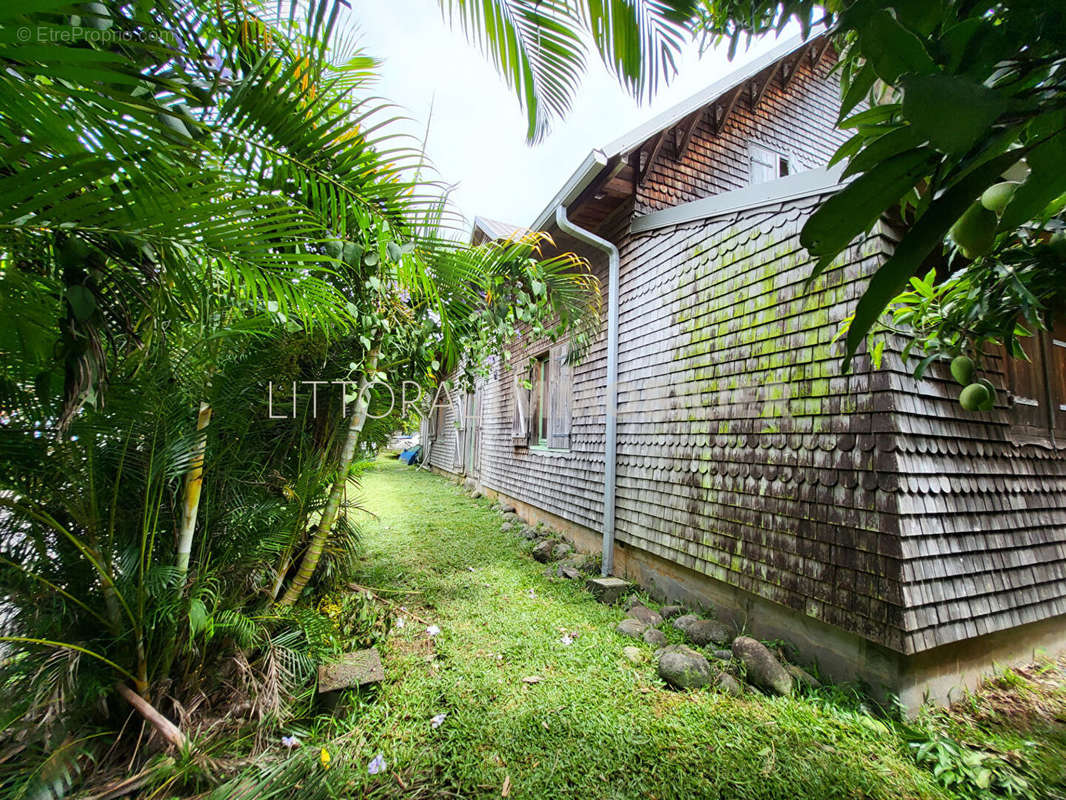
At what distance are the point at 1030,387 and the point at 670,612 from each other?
9.17ft

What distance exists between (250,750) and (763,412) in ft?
10.2

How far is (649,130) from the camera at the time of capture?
3906 millimetres

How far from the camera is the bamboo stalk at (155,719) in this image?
1544mm

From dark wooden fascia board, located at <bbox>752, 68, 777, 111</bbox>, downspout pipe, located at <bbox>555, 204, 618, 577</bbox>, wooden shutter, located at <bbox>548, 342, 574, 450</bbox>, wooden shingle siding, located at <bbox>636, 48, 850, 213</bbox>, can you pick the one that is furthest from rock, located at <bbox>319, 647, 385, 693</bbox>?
dark wooden fascia board, located at <bbox>752, 68, 777, 111</bbox>

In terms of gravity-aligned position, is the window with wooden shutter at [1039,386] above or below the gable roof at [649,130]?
below

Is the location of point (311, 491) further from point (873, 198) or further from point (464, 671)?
point (873, 198)

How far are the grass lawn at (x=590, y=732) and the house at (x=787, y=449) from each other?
34 cm

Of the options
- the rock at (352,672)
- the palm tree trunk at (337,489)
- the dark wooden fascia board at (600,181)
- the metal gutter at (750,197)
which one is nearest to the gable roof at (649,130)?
the dark wooden fascia board at (600,181)

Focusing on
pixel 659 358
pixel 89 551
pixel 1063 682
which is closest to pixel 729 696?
pixel 1063 682

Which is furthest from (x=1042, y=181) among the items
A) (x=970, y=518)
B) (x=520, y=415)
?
(x=520, y=415)

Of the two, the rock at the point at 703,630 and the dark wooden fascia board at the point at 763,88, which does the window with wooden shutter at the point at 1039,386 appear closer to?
the rock at the point at 703,630

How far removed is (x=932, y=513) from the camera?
2.18 meters

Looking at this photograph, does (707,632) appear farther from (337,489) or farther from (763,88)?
(763,88)

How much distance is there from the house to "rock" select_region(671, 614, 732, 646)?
0.19 m
